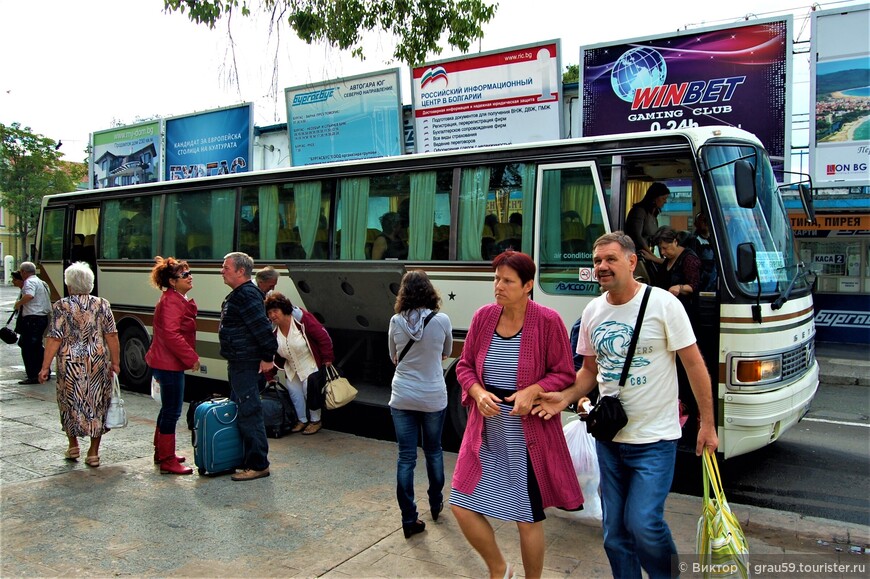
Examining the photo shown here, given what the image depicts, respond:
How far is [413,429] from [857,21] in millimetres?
11683

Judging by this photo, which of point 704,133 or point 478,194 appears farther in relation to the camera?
point 478,194

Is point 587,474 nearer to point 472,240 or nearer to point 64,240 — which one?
point 472,240

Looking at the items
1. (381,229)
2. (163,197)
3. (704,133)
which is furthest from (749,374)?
(163,197)

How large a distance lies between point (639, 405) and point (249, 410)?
367 centimetres

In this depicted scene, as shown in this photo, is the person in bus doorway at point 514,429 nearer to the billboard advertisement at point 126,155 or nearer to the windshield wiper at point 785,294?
the windshield wiper at point 785,294

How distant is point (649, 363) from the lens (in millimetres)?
3588

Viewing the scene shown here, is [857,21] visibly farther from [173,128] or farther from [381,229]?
[173,128]

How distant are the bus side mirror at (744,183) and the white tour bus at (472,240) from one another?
0.6 inches

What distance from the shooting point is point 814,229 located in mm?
16516

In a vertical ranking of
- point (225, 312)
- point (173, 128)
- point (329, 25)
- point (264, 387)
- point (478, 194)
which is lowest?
point (264, 387)

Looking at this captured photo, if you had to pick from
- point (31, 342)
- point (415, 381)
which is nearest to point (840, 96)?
point (415, 381)

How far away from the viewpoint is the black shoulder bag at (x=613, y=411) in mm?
3553

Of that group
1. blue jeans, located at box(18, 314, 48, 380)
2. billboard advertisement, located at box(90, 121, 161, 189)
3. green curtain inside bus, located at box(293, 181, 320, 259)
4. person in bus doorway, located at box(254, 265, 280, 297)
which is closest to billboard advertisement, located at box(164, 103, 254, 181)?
billboard advertisement, located at box(90, 121, 161, 189)

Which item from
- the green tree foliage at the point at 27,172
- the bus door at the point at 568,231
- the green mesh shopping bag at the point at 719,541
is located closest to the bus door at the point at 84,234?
the bus door at the point at 568,231
